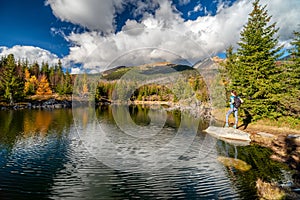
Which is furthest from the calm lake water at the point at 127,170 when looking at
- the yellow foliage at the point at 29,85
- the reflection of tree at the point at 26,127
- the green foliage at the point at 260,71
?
the yellow foliage at the point at 29,85

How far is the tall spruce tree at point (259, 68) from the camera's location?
30000 mm

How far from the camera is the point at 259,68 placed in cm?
3112

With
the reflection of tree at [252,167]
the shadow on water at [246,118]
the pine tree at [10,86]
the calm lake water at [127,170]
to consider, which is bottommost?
the calm lake water at [127,170]

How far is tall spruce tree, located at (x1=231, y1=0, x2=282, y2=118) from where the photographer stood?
3000 centimetres

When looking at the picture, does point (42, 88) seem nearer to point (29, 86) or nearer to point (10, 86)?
point (29, 86)

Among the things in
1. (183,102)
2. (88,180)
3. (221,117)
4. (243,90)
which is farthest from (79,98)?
(88,180)

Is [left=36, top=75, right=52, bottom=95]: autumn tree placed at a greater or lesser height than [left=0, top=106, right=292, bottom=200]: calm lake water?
greater

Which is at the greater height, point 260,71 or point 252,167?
point 260,71

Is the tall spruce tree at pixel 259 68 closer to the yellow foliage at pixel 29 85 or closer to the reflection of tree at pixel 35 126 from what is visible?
the reflection of tree at pixel 35 126

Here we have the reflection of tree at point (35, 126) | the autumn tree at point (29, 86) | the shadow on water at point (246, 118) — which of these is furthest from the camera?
the autumn tree at point (29, 86)

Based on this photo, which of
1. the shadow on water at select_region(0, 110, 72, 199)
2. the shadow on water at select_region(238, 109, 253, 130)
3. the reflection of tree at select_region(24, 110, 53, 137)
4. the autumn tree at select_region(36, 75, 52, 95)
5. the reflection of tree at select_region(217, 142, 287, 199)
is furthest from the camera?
the autumn tree at select_region(36, 75, 52, 95)

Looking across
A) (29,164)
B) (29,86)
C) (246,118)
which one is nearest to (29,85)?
(29,86)

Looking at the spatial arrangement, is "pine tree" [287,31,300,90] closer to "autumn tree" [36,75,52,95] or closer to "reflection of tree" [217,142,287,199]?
"reflection of tree" [217,142,287,199]

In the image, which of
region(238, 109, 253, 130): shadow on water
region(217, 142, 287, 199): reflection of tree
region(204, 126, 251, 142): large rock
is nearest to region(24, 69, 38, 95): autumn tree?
region(238, 109, 253, 130): shadow on water
